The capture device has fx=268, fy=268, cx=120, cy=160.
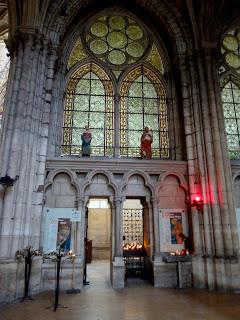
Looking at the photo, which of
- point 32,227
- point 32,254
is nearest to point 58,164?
point 32,227

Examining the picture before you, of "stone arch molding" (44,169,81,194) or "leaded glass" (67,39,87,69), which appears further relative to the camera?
"leaded glass" (67,39,87,69)

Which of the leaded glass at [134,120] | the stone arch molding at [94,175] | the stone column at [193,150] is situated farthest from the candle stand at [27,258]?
the leaded glass at [134,120]

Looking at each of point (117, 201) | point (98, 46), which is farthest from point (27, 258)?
point (98, 46)

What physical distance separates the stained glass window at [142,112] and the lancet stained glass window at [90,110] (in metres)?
0.58

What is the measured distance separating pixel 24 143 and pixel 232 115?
840 centimetres

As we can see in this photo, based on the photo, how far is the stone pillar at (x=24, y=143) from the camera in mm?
7297

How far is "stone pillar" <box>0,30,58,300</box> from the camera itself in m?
7.30

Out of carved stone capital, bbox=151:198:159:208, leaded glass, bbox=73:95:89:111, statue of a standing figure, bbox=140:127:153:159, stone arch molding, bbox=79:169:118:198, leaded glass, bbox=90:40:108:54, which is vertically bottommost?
carved stone capital, bbox=151:198:159:208

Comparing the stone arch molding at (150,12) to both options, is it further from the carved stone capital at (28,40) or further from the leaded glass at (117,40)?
the leaded glass at (117,40)

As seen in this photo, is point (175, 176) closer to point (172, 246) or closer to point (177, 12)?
point (172, 246)

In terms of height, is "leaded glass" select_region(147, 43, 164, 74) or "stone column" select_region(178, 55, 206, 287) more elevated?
"leaded glass" select_region(147, 43, 164, 74)

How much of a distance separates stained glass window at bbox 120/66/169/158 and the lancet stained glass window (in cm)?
58

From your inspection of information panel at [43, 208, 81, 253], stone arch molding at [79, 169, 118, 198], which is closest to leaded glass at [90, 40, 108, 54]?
stone arch molding at [79, 169, 118, 198]

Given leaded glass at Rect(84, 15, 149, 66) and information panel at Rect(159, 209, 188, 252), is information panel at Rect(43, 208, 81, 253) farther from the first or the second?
leaded glass at Rect(84, 15, 149, 66)
